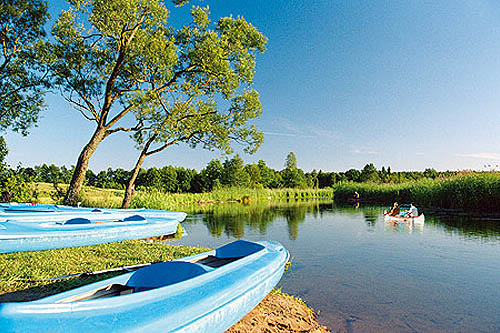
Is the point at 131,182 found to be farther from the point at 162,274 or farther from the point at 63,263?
the point at 162,274

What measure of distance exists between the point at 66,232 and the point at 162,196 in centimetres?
1134

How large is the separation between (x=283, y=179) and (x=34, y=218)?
51.4 meters

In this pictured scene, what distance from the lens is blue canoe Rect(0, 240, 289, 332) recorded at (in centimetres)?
182

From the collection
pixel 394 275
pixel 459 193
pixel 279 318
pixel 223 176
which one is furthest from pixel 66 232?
pixel 223 176

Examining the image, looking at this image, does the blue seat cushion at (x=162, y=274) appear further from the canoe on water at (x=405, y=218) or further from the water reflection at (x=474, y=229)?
the canoe on water at (x=405, y=218)

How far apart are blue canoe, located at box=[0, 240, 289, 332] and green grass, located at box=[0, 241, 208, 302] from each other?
1.46 meters

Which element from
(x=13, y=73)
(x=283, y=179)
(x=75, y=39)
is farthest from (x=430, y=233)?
(x=283, y=179)

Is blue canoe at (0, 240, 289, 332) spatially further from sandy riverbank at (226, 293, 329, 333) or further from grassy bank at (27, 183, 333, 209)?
grassy bank at (27, 183, 333, 209)

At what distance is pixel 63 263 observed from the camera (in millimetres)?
4758

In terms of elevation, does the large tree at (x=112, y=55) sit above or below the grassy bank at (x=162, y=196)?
above

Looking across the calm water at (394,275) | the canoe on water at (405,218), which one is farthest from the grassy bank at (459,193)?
the calm water at (394,275)

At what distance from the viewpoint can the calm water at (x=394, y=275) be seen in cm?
385

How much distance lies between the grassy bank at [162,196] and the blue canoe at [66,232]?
23.1 ft

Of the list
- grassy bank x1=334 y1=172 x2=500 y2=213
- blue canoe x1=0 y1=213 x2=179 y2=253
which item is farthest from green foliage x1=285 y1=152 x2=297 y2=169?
blue canoe x1=0 y1=213 x2=179 y2=253
